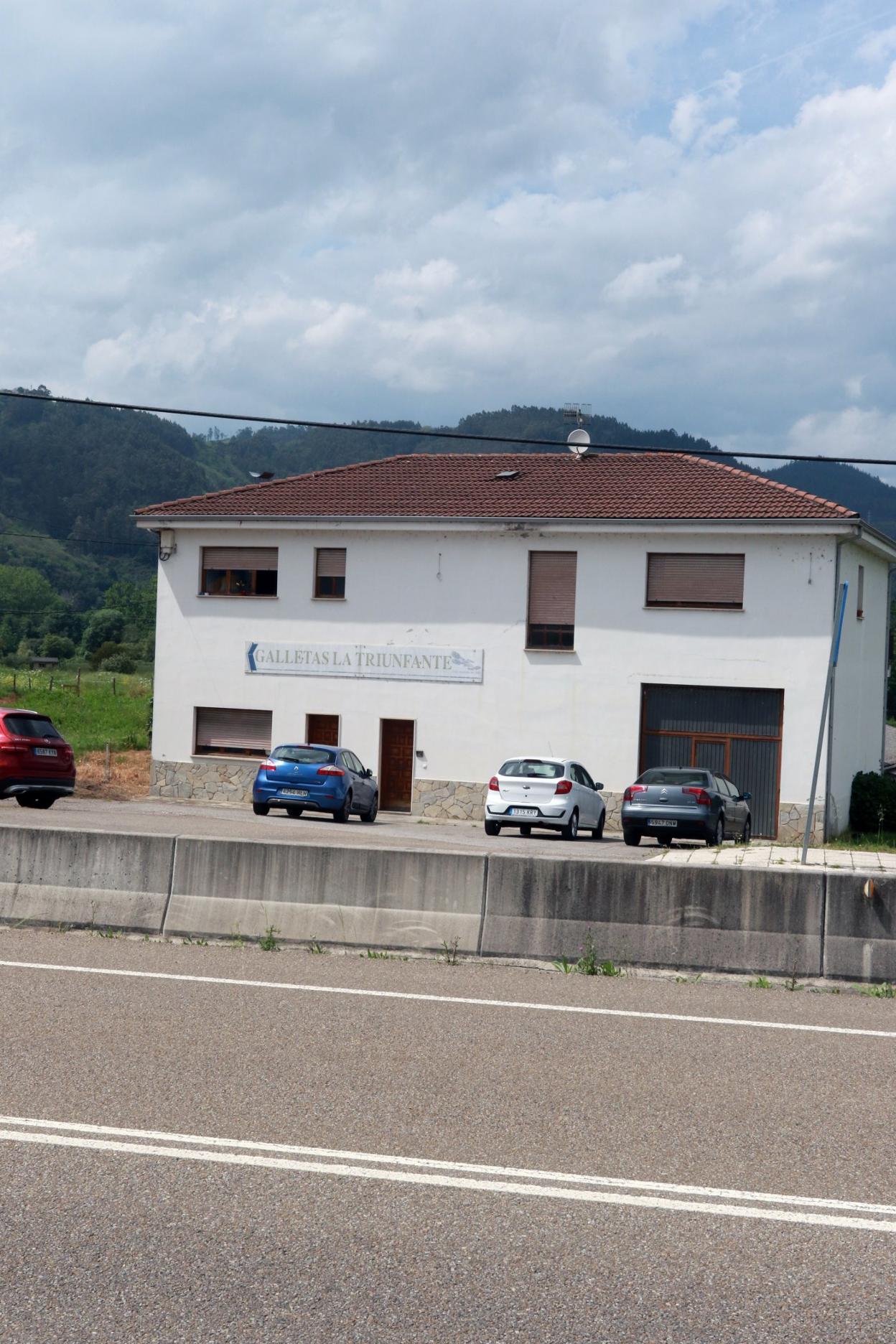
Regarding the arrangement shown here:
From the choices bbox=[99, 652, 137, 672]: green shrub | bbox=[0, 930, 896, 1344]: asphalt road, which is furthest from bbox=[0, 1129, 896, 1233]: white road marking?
bbox=[99, 652, 137, 672]: green shrub

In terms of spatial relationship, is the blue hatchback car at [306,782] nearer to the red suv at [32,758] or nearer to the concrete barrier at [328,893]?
the red suv at [32,758]

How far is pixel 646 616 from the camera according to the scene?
1193 inches

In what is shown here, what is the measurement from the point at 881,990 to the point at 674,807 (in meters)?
14.0

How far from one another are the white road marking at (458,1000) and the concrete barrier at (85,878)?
1.50 metres

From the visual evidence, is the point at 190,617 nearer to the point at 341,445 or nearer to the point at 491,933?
the point at 491,933

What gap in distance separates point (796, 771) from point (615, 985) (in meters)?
19.7

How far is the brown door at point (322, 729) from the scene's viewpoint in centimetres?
3294

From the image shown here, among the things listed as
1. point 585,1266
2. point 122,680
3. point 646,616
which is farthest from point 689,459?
point 122,680

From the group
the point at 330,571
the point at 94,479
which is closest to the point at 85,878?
the point at 330,571

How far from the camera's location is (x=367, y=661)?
32.6 m

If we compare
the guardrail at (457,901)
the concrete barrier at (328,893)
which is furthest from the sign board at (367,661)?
the concrete barrier at (328,893)

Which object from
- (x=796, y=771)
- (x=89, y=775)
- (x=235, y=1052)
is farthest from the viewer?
(x=89, y=775)

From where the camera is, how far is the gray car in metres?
23.8

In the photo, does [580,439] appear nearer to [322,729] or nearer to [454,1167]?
[322,729]
